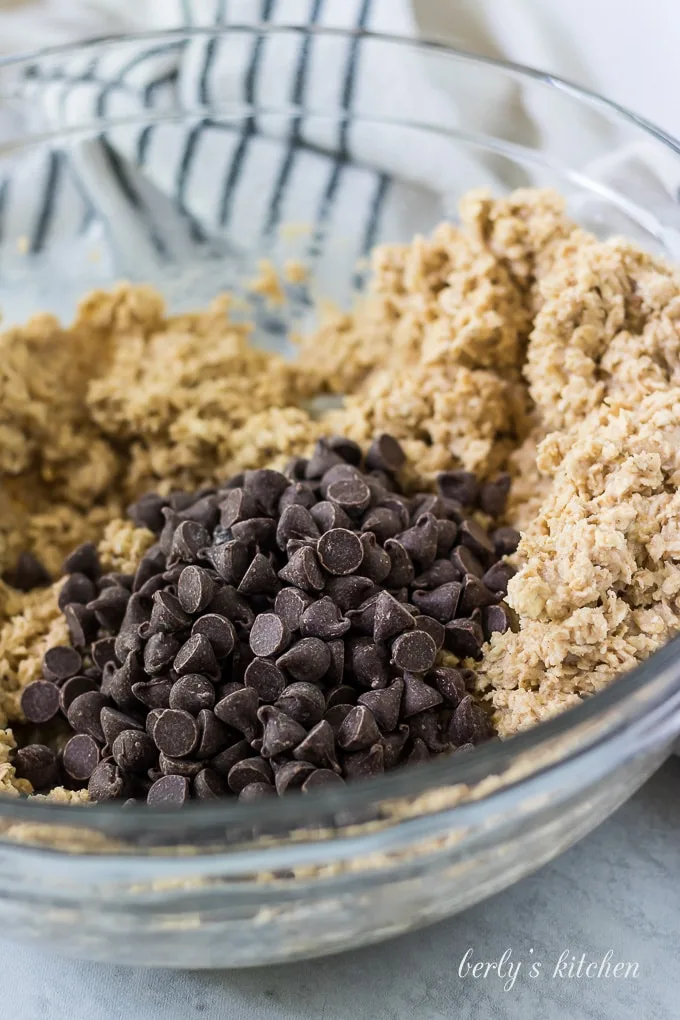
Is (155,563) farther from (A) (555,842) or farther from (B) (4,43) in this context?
(B) (4,43)

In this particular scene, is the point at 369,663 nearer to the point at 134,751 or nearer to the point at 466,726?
the point at 466,726

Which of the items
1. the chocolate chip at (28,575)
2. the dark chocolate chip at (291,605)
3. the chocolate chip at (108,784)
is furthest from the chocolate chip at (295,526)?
the chocolate chip at (28,575)

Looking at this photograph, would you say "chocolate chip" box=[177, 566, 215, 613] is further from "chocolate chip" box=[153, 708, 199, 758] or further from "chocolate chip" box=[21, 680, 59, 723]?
"chocolate chip" box=[21, 680, 59, 723]

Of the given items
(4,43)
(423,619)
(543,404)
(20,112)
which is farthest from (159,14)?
(423,619)

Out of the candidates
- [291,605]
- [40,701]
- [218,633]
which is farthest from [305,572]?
[40,701]

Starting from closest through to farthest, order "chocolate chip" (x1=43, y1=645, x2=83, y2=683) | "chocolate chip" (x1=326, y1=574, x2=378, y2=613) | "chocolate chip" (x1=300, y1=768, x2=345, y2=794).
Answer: "chocolate chip" (x1=300, y1=768, x2=345, y2=794)
"chocolate chip" (x1=326, y1=574, x2=378, y2=613)
"chocolate chip" (x1=43, y1=645, x2=83, y2=683)

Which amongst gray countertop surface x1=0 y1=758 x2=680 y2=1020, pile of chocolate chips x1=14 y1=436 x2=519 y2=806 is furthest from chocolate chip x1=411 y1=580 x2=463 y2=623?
gray countertop surface x1=0 y1=758 x2=680 y2=1020
